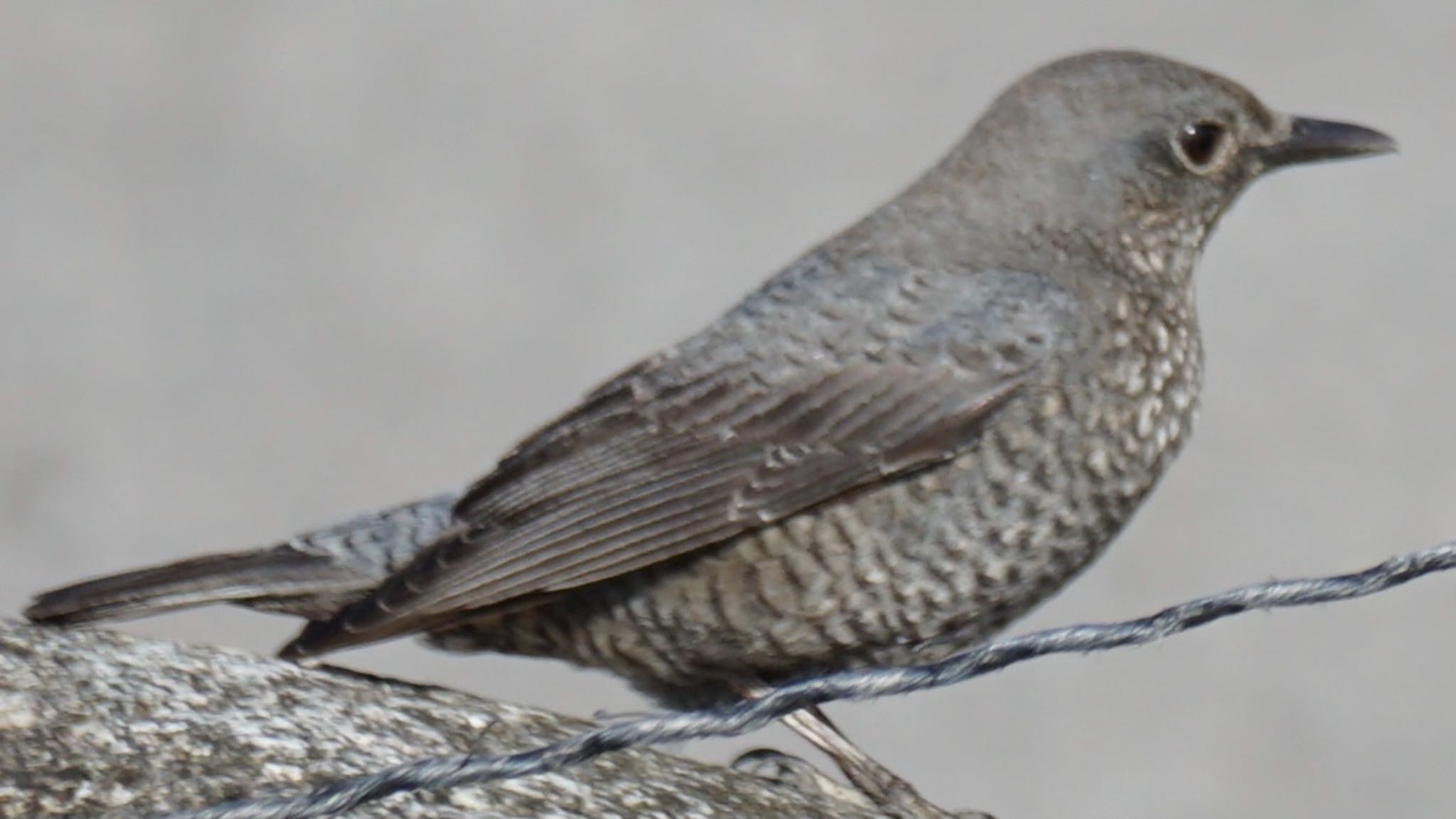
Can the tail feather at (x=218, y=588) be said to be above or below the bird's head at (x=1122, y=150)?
below

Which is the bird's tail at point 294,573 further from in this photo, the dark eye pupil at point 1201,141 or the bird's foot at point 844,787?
the dark eye pupil at point 1201,141

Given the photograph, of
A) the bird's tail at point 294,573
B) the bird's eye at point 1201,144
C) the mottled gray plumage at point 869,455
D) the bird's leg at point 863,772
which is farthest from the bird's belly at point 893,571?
the bird's eye at point 1201,144

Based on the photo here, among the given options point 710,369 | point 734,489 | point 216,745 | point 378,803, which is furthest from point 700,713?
point 710,369

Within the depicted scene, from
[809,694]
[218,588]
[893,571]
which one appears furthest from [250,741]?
[893,571]

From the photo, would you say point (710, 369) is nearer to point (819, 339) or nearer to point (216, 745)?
point (819, 339)

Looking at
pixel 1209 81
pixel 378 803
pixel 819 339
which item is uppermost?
pixel 1209 81

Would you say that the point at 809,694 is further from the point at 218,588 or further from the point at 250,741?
the point at 218,588

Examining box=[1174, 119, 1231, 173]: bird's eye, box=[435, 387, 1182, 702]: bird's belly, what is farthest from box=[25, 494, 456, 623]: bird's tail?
box=[1174, 119, 1231, 173]: bird's eye

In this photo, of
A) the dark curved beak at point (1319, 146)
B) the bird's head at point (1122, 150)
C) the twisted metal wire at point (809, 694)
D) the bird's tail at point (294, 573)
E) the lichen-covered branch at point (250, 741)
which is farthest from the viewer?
the dark curved beak at point (1319, 146)
